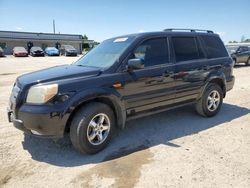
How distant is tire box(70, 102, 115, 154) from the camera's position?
12.0 ft

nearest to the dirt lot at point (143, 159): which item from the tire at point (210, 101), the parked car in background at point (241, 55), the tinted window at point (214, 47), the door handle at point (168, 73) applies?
the tire at point (210, 101)

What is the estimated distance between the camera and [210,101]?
18.6ft

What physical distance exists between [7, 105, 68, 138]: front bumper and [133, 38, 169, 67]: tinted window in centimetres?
179

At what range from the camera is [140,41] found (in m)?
4.41

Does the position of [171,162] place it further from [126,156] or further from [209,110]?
[209,110]

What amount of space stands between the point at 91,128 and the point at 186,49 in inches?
108

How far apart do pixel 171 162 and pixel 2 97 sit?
6484 mm

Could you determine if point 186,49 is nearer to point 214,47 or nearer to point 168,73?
point 168,73

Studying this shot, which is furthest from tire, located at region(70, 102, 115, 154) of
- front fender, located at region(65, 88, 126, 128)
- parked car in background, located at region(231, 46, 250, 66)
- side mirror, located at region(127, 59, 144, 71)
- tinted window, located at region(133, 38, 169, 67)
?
parked car in background, located at region(231, 46, 250, 66)

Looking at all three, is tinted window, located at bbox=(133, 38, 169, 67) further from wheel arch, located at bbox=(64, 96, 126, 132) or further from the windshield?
wheel arch, located at bbox=(64, 96, 126, 132)

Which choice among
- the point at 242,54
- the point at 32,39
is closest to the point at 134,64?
the point at 242,54

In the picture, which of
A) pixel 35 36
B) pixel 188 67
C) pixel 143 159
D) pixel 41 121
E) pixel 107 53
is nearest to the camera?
pixel 41 121

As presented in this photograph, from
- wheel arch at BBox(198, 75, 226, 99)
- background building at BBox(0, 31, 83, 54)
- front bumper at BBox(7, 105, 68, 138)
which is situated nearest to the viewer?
front bumper at BBox(7, 105, 68, 138)

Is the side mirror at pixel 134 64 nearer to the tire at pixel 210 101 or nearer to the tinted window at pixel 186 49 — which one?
the tinted window at pixel 186 49
